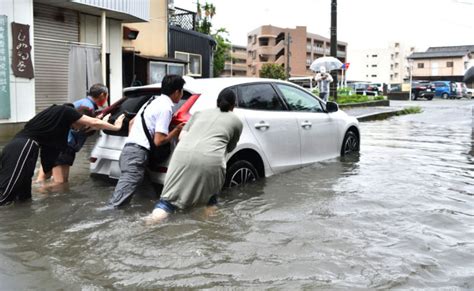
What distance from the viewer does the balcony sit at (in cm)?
2077

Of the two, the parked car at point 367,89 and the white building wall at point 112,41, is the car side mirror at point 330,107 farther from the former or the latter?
the parked car at point 367,89

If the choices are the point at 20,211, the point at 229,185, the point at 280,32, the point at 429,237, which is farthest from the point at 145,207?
the point at 280,32

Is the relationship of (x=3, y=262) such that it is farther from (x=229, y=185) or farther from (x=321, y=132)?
(x=321, y=132)

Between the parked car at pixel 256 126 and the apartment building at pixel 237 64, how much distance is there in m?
83.8

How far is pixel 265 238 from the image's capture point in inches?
171

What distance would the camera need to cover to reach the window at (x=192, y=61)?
65.0 feet

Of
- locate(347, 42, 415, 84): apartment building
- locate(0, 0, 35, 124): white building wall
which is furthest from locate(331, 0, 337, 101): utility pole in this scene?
locate(347, 42, 415, 84): apartment building

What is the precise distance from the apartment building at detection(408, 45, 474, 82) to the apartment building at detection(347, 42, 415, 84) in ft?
48.8

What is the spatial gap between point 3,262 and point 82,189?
95.8 inches

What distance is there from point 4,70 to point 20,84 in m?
0.55

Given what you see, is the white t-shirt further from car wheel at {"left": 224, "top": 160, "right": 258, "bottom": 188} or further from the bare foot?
car wheel at {"left": 224, "top": 160, "right": 258, "bottom": 188}

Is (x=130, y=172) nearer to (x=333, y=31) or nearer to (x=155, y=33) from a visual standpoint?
(x=155, y=33)

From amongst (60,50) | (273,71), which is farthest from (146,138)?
(273,71)

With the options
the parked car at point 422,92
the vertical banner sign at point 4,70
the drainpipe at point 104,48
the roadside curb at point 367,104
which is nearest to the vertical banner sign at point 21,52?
the vertical banner sign at point 4,70
